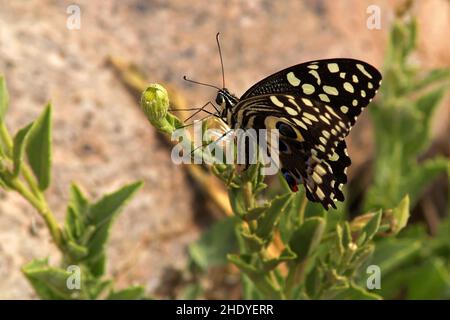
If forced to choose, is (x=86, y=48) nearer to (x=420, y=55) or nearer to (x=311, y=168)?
(x=311, y=168)

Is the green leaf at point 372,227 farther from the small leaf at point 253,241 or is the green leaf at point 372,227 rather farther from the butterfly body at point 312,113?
the small leaf at point 253,241

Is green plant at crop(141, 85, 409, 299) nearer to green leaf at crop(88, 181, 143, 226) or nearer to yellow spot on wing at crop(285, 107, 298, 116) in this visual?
yellow spot on wing at crop(285, 107, 298, 116)

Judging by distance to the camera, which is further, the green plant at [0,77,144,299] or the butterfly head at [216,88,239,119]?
the green plant at [0,77,144,299]

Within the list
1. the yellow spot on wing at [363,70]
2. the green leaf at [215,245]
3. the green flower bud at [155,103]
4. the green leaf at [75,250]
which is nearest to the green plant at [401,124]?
the green leaf at [215,245]

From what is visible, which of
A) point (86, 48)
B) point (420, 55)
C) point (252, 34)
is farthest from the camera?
point (420, 55)

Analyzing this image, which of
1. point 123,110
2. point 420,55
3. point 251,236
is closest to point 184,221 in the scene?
point 123,110

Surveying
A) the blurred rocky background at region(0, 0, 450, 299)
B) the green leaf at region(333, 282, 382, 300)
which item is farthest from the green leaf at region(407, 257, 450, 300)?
the green leaf at region(333, 282, 382, 300)

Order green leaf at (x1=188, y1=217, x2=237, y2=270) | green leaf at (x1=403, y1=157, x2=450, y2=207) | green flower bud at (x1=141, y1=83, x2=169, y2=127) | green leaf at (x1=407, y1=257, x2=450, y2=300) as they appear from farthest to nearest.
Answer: green leaf at (x1=403, y1=157, x2=450, y2=207), green leaf at (x1=188, y1=217, x2=237, y2=270), green leaf at (x1=407, y1=257, x2=450, y2=300), green flower bud at (x1=141, y1=83, x2=169, y2=127)
